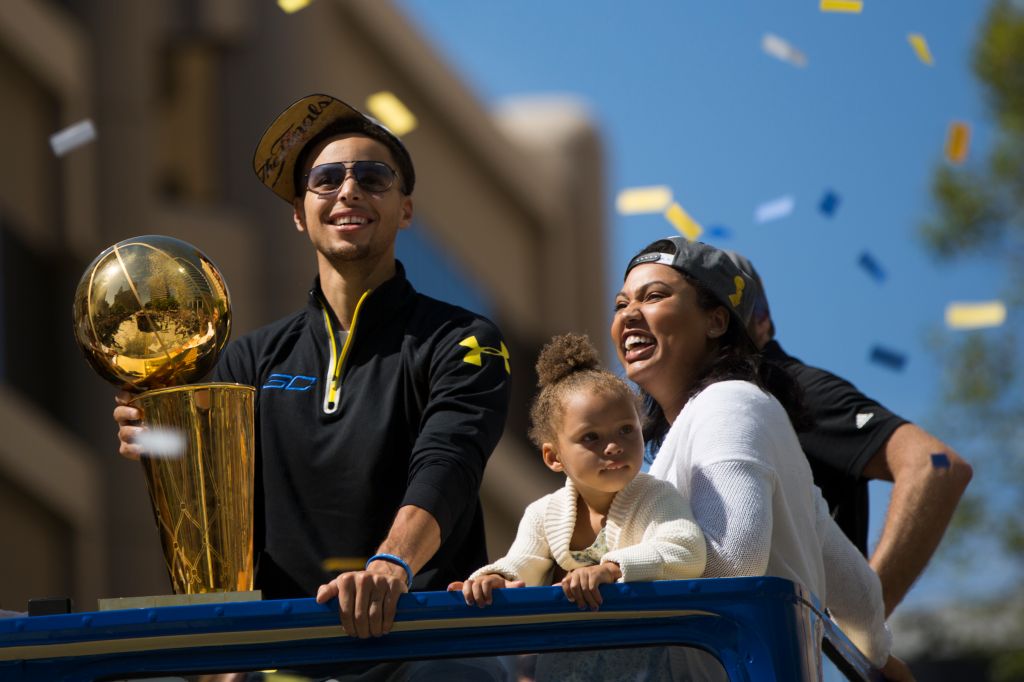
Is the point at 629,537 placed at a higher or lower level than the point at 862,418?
lower

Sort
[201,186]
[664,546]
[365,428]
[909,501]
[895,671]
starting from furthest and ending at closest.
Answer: [201,186] → [909,501] → [895,671] → [365,428] → [664,546]

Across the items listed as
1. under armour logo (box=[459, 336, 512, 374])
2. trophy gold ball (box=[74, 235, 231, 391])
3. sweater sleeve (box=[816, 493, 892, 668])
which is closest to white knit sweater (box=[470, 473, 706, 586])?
under armour logo (box=[459, 336, 512, 374])

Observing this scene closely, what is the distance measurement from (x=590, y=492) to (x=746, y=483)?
320 mm

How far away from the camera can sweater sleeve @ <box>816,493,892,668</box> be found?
3764 millimetres

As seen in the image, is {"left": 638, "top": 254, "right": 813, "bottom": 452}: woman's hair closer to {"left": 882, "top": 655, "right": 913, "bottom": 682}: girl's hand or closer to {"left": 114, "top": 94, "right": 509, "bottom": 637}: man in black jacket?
{"left": 114, "top": 94, "right": 509, "bottom": 637}: man in black jacket

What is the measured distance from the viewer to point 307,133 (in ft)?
13.0

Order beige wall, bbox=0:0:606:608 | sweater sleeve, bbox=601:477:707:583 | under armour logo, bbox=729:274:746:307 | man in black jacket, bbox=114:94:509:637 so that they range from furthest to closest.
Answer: beige wall, bbox=0:0:606:608
under armour logo, bbox=729:274:746:307
man in black jacket, bbox=114:94:509:637
sweater sleeve, bbox=601:477:707:583

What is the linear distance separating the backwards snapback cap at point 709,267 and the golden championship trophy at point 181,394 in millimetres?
994

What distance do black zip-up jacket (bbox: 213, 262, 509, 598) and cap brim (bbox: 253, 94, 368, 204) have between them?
377 mm

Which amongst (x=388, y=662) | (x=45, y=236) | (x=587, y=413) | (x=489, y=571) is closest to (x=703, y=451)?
(x=587, y=413)

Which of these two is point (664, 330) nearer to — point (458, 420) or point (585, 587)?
point (458, 420)

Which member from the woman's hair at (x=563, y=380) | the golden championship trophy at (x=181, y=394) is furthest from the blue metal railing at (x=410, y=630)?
the woman's hair at (x=563, y=380)

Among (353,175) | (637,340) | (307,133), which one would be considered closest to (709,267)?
(637,340)

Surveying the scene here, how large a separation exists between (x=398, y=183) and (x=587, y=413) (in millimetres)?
851
